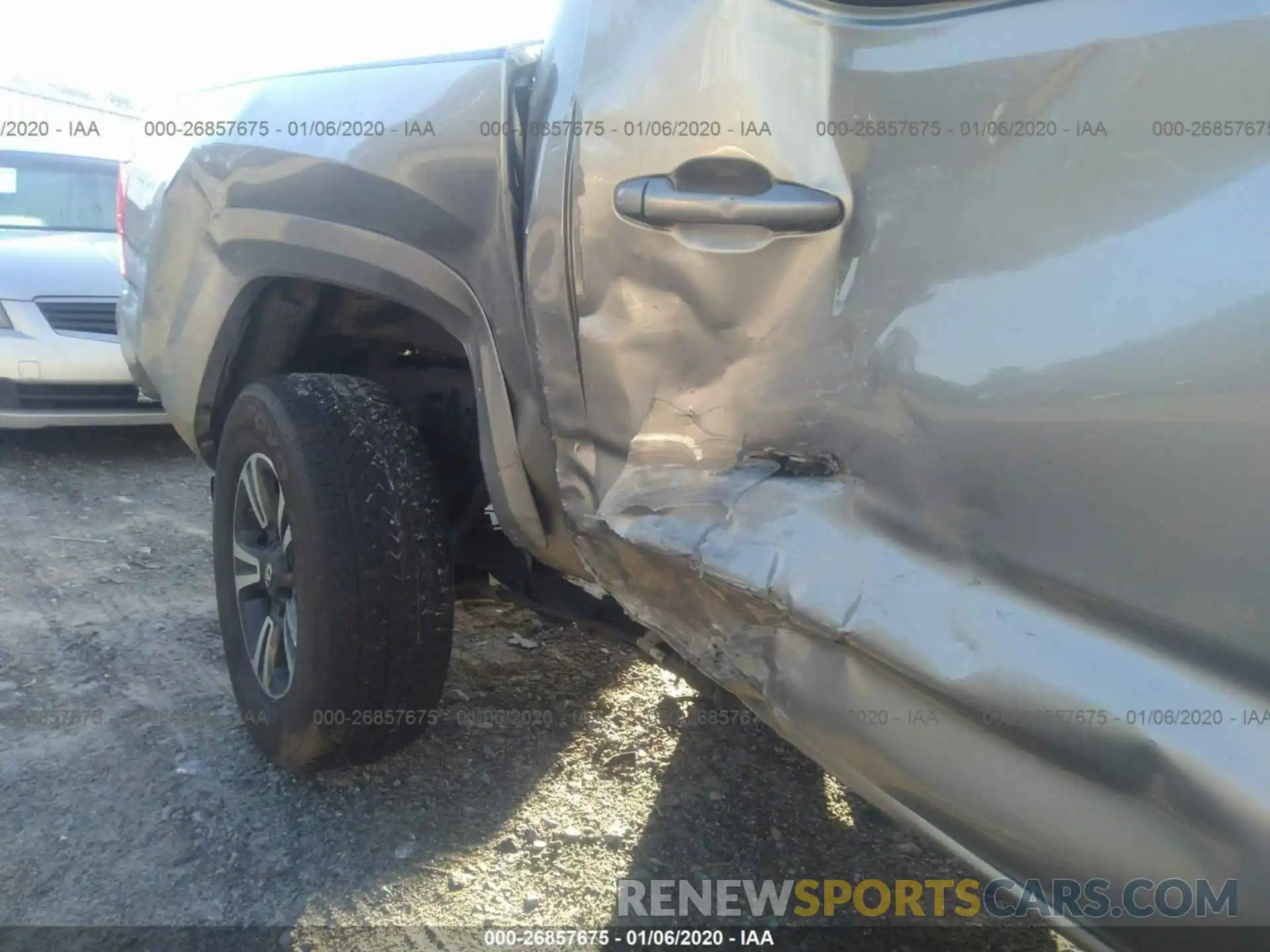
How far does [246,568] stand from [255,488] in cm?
22

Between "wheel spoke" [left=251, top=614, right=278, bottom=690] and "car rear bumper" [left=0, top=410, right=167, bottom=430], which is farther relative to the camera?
"car rear bumper" [left=0, top=410, right=167, bottom=430]

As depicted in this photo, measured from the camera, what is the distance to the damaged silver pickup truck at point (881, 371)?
95cm

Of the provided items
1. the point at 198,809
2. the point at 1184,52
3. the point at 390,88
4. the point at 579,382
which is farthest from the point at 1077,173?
the point at 198,809

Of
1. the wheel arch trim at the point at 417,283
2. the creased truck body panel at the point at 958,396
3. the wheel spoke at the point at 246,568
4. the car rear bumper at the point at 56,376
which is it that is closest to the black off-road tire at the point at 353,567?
the wheel spoke at the point at 246,568

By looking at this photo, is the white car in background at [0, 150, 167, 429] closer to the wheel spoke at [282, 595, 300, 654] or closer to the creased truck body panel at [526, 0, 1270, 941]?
the wheel spoke at [282, 595, 300, 654]

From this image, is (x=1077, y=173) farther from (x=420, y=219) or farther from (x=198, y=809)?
(x=198, y=809)

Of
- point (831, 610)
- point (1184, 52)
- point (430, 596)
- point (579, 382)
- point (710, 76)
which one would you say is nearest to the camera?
point (1184, 52)

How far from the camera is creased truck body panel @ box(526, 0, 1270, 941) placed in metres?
0.94

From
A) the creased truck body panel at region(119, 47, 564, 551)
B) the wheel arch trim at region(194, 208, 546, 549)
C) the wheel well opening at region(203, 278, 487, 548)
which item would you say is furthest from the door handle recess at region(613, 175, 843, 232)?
the wheel well opening at region(203, 278, 487, 548)

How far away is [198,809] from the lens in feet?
6.85

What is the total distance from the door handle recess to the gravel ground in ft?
3.09

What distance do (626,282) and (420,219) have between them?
19.7 inches

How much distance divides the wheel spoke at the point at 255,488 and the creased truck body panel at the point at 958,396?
3.13 feet

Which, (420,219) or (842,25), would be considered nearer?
(842,25)
